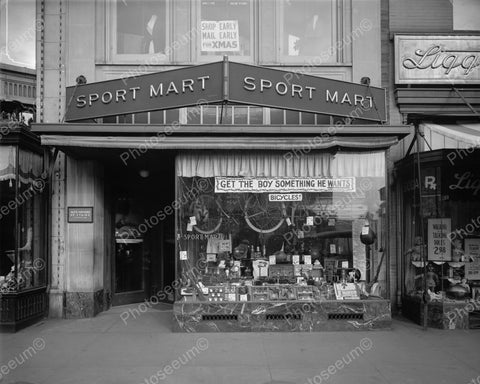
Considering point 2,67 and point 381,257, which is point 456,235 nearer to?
point 381,257

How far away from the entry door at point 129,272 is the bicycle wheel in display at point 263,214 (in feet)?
11.1

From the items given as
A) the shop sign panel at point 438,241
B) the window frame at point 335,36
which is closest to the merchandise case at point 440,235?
the shop sign panel at point 438,241

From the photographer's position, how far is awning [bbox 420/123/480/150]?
9.02 m

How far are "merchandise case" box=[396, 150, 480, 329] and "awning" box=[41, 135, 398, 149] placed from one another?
1392 millimetres

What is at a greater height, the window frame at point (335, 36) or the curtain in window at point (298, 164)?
the window frame at point (335, 36)

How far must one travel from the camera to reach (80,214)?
9.89 meters

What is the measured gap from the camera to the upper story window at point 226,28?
10328 millimetres

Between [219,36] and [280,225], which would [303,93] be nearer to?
[280,225]

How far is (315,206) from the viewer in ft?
30.6

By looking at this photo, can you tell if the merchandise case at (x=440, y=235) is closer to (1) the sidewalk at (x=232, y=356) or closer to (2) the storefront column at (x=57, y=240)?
(1) the sidewalk at (x=232, y=356)

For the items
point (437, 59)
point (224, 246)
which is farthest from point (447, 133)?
point (224, 246)

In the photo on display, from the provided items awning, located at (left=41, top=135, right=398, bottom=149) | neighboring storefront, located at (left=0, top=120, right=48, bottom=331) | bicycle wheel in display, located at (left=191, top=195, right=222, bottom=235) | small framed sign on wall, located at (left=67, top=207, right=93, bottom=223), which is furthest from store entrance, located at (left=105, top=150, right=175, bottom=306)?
awning, located at (left=41, top=135, right=398, bottom=149)

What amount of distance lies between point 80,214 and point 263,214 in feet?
11.9

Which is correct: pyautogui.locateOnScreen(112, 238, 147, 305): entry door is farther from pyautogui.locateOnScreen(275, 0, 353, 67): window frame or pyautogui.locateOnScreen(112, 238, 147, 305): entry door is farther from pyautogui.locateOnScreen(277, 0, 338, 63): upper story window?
pyautogui.locateOnScreen(277, 0, 338, 63): upper story window
